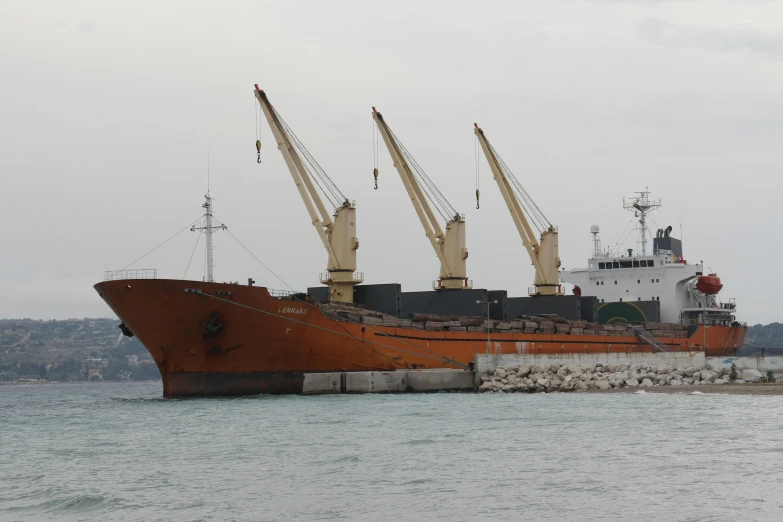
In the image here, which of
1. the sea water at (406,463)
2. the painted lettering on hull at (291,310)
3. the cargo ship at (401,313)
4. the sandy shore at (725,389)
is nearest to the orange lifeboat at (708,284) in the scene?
the cargo ship at (401,313)

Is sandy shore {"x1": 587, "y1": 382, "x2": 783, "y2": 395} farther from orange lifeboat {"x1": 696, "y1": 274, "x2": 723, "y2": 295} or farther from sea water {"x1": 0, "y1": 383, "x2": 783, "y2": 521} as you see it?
orange lifeboat {"x1": 696, "y1": 274, "x2": 723, "y2": 295}

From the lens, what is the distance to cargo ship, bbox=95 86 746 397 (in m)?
31.6

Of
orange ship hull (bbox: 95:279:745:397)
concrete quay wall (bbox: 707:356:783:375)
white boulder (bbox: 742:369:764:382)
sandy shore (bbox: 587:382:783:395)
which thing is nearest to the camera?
orange ship hull (bbox: 95:279:745:397)

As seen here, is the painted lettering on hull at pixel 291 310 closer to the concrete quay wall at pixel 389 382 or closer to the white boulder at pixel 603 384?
the concrete quay wall at pixel 389 382

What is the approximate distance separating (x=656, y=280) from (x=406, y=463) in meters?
45.6

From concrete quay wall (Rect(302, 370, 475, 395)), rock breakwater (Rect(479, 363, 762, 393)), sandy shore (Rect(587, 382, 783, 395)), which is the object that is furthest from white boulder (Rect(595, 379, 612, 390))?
concrete quay wall (Rect(302, 370, 475, 395))

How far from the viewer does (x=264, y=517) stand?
44.8ft

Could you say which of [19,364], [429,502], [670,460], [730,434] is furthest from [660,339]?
[19,364]

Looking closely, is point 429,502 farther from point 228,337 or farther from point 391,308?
point 391,308

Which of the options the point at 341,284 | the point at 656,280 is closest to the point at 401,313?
the point at 341,284

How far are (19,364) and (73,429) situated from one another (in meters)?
128

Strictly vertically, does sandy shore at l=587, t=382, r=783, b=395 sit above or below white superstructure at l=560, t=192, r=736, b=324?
below

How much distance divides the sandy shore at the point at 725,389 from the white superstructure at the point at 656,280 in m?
24.5

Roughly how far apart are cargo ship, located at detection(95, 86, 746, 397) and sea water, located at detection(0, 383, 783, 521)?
350 centimetres
